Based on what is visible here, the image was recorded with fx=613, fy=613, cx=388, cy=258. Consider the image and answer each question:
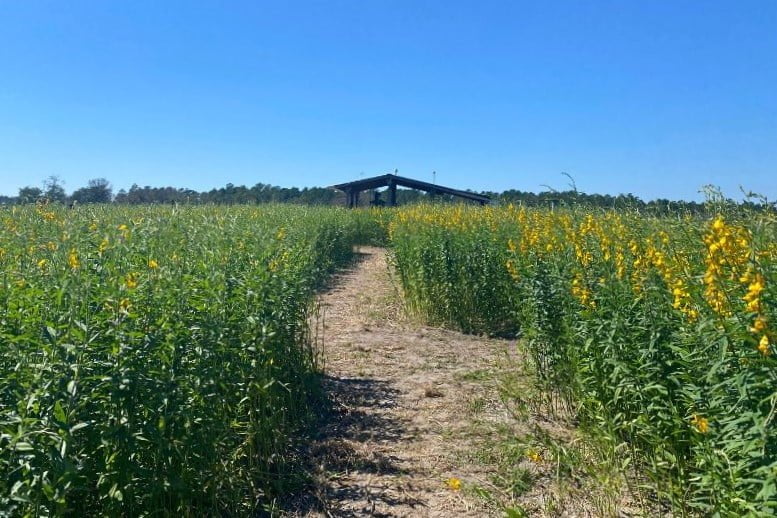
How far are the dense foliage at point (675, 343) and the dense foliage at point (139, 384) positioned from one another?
2.20m

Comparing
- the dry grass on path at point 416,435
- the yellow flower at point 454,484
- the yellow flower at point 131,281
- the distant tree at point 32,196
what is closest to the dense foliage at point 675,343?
the dry grass on path at point 416,435

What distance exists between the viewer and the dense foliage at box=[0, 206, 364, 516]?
2439mm

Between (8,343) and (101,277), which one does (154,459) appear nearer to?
(8,343)

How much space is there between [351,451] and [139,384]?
2.12m

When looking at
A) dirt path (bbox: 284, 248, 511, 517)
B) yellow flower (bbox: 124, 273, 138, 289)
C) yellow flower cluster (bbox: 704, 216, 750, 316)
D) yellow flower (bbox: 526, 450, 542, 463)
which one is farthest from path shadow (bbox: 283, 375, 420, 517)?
yellow flower cluster (bbox: 704, 216, 750, 316)

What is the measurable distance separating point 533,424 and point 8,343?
12.6 feet

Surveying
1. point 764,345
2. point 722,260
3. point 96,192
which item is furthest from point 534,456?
point 96,192

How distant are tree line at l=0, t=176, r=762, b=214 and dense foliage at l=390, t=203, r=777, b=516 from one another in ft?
1.62

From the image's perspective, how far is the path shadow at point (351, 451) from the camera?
3842 mm

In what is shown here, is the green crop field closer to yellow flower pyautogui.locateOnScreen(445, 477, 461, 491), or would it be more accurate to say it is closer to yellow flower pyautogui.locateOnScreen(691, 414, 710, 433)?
yellow flower pyautogui.locateOnScreen(691, 414, 710, 433)

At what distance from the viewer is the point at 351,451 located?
14.9ft

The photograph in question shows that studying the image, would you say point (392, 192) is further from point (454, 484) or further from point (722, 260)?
point (722, 260)

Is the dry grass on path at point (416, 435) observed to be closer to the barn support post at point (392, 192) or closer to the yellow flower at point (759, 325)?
the yellow flower at point (759, 325)

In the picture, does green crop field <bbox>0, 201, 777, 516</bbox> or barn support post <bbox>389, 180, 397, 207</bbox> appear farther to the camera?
barn support post <bbox>389, 180, 397, 207</bbox>
